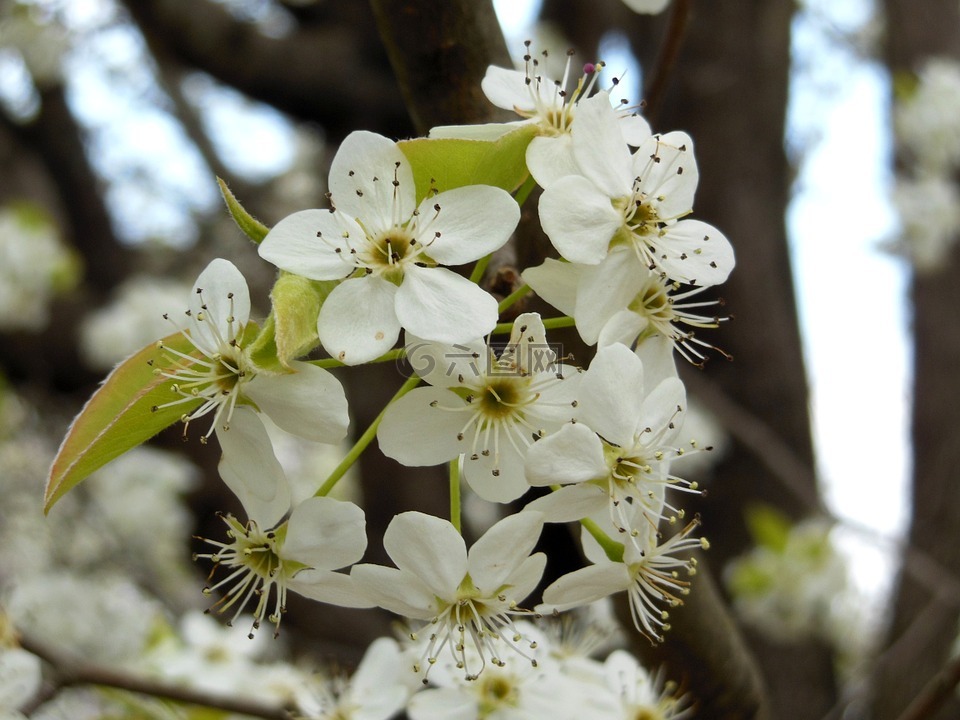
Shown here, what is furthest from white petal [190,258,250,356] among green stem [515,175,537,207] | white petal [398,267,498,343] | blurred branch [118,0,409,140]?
blurred branch [118,0,409,140]

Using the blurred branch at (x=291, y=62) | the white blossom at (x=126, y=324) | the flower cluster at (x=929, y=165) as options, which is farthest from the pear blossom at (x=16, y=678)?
the flower cluster at (x=929, y=165)

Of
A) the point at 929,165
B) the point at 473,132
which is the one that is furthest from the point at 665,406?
the point at 929,165

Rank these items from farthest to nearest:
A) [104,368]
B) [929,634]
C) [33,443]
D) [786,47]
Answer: [33,443] < [786,47] < [104,368] < [929,634]

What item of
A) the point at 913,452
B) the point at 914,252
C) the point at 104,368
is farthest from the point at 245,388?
the point at 914,252

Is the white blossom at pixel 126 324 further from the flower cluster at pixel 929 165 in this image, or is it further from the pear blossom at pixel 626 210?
the flower cluster at pixel 929 165

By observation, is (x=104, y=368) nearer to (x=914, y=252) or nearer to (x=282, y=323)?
(x=282, y=323)

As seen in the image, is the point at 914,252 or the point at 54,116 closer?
the point at 914,252

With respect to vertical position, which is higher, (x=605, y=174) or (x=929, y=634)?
(x=605, y=174)
